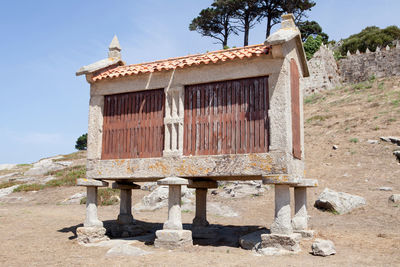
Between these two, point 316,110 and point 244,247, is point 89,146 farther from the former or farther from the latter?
point 316,110

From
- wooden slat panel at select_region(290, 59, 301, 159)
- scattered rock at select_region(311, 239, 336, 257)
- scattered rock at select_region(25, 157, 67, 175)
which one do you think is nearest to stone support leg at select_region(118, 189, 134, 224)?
wooden slat panel at select_region(290, 59, 301, 159)

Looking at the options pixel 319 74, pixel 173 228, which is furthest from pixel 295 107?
pixel 319 74

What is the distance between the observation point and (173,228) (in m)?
9.28

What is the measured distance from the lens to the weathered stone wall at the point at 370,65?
37.9 metres

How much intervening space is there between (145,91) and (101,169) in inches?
100

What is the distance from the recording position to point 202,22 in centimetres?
3994

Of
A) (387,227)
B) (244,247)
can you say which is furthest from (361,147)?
(244,247)

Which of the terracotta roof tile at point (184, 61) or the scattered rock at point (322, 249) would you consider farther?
the terracotta roof tile at point (184, 61)

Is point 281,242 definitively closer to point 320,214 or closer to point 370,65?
point 320,214

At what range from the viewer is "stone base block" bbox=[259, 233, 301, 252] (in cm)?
813

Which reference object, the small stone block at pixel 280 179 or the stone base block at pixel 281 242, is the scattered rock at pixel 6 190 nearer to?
the stone base block at pixel 281 242

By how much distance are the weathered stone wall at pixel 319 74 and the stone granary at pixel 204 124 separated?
26.4 m

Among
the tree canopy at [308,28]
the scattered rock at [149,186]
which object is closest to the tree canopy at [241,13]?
the tree canopy at [308,28]

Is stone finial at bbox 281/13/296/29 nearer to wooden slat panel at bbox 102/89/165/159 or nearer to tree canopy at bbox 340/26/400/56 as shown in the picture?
wooden slat panel at bbox 102/89/165/159
